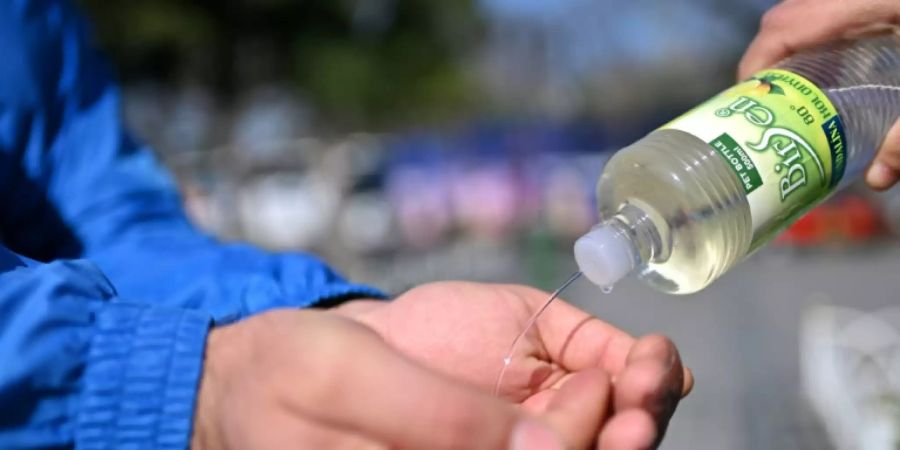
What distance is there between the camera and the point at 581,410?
87 centimetres

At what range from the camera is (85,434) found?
0.82m

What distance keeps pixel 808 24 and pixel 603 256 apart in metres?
0.57

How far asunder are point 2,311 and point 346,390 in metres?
0.30

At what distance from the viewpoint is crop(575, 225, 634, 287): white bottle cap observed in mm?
1141

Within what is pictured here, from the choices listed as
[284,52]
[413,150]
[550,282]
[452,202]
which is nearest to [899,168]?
[550,282]

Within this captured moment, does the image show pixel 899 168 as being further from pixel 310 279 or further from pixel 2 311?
pixel 2 311

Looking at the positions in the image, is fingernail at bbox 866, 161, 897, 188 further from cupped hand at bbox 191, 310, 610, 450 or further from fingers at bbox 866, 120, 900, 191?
cupped hand at bbox 191, 310, 610, 450

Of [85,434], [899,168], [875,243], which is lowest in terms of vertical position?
[875,243]

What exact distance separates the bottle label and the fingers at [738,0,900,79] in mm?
195

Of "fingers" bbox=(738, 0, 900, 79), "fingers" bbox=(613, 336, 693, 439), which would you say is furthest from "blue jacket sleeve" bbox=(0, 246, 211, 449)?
"fingers" bbox=(738, 0, 900, 79)

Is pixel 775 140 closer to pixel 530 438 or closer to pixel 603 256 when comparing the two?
pixel 603 256

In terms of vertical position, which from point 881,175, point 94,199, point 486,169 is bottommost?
point 486,169

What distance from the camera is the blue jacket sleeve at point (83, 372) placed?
810 millimetres

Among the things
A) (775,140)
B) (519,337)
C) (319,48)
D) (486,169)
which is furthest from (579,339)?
(319,48)
